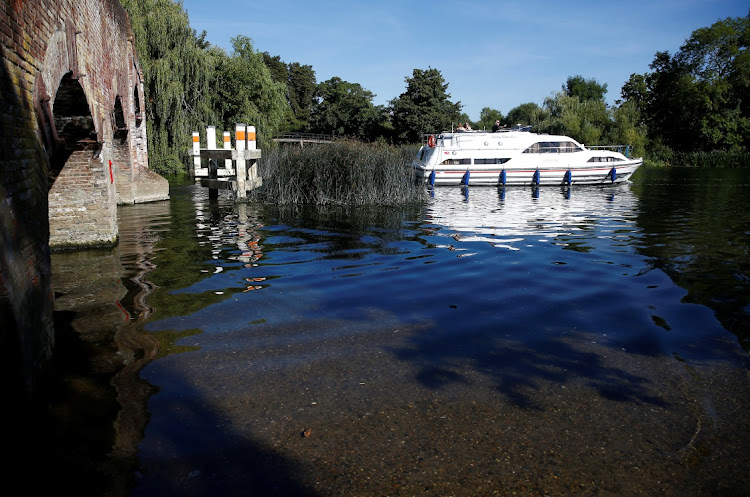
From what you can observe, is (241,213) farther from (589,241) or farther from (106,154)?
(589,241)

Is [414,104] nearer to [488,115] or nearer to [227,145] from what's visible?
[227,145]

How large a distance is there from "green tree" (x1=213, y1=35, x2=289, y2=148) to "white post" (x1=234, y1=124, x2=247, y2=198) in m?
16.7

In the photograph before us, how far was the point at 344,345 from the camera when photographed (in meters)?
5.11

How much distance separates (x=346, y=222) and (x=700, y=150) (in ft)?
179

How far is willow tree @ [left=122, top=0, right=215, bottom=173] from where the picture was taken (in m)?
27.7

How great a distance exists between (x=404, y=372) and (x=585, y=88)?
309ft

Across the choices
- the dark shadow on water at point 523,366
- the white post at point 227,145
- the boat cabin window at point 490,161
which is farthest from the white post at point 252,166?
the dark shadow on water at point 523,366

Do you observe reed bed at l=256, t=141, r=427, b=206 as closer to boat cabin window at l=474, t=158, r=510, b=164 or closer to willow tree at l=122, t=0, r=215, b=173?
boat cabin window at l=474, t=158, r=510, b=164

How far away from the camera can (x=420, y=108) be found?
2283 inches

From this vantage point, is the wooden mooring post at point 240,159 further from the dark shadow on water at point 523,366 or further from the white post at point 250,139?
the dark shadow on water at point 523,366

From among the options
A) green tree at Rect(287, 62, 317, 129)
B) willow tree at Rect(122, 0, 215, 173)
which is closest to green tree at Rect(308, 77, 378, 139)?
green tree at Rect(287, 62, 317, 129)

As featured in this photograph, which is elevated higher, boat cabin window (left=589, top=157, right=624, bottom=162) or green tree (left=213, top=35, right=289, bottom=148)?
green tree (left=213, top=35, right=289, bottom=148)

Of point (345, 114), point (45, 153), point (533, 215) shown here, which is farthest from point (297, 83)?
point (45, 153)

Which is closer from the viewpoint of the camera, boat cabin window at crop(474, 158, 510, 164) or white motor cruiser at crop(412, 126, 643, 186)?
white motor cruiser at crop(412, 126, 643, 186)
